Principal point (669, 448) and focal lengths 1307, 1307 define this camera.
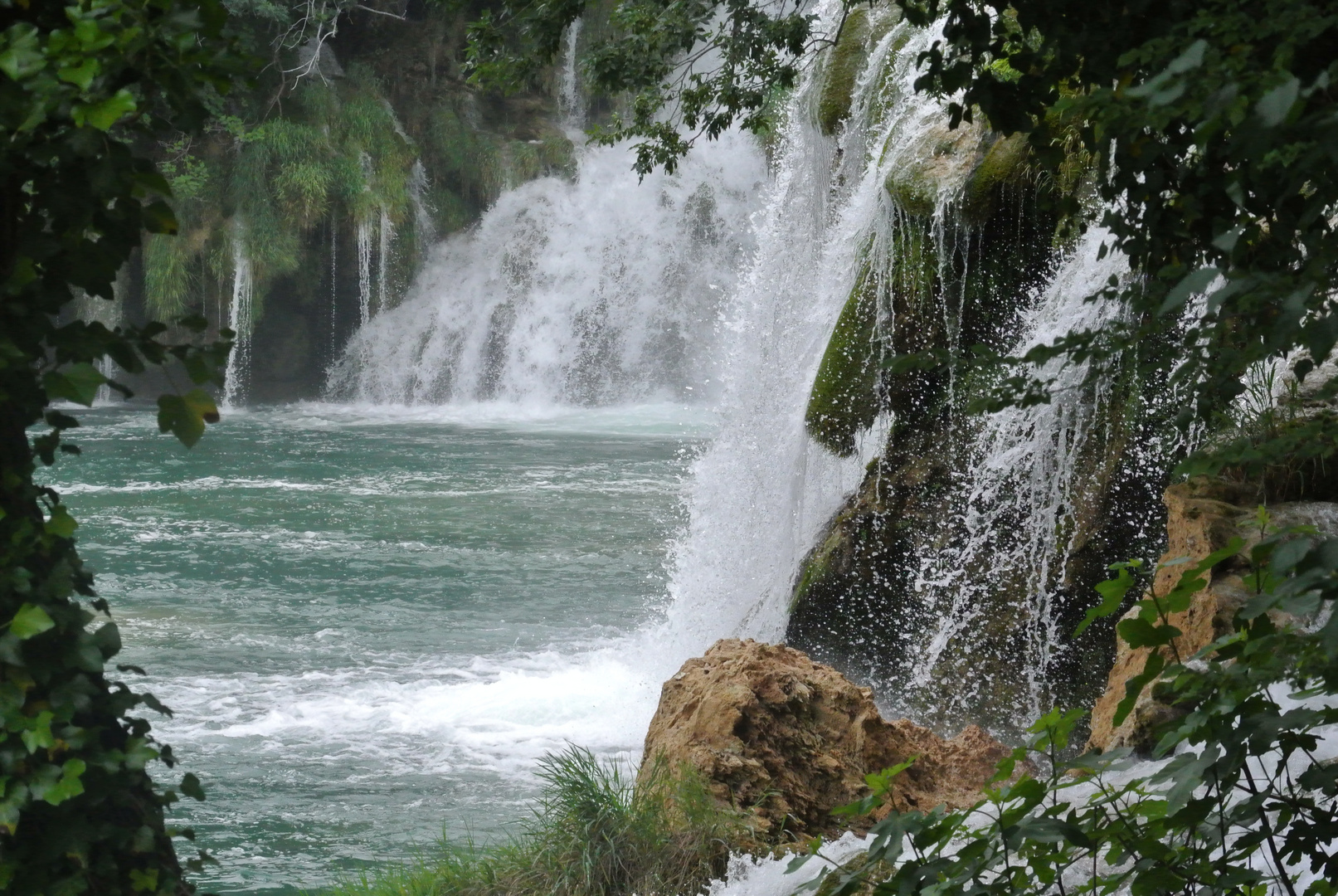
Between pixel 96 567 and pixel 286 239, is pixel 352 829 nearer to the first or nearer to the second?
pixel 96 567

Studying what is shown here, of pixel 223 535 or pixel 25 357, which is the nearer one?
pixel 25 357

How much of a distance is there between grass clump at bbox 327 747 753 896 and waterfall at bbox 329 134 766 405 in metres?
20.0

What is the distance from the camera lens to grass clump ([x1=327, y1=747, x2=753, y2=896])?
4387mm

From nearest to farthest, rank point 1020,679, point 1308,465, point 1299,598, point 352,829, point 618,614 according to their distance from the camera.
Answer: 1. point 1299,598
2. point 1308,465
3. point 352,829
4. point 1020,679
5. point 618,614

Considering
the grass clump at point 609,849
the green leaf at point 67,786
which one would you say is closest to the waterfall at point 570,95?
the grass clump at point 609,849

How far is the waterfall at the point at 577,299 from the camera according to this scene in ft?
81.5

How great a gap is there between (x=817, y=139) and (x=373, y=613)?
5095 millimetres

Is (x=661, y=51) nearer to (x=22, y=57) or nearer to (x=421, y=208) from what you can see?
(x=22, y=57)

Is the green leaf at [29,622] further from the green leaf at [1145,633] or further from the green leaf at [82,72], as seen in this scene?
the green leaf at [1145,633]

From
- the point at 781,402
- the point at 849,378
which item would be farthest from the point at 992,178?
the point at 781,402

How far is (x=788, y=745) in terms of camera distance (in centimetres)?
490

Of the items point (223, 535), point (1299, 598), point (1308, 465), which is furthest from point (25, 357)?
point (223, 535)

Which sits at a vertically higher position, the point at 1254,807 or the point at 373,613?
the point at 1254,807

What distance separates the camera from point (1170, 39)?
151 centimetres
